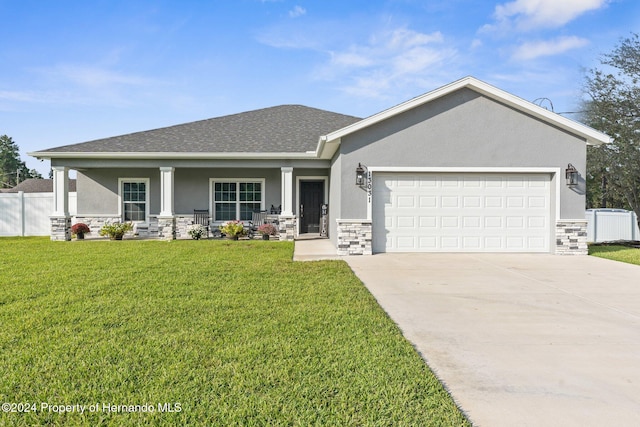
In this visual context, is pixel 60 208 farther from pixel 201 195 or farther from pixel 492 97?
pixel 492 97

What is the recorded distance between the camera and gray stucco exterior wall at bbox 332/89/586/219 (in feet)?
32.8

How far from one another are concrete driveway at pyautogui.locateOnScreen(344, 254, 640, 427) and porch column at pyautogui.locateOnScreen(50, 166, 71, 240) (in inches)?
426

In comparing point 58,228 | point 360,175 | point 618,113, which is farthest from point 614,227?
point 58,228

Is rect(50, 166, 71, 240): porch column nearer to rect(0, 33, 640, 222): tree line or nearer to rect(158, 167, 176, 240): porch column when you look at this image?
rect(158, 167, 176, 240): porch column

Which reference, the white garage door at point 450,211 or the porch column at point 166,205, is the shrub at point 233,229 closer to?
the porch column at point 166,205

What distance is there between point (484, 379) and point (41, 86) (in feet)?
60.0

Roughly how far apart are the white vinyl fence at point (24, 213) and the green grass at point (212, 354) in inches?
422

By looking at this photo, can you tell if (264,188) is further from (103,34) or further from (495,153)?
(495,153)

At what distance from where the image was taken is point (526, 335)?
4.06 meters

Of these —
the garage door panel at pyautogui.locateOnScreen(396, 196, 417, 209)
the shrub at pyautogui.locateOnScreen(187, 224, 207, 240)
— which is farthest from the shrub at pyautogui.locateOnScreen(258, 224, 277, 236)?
the garage door panel at pyautogui.locateOnScreen(396, 196, 417, 209)

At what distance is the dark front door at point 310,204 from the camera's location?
14.8m

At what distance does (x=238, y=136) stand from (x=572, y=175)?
35.8 ft

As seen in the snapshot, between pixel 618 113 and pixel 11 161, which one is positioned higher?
pixel 11 161

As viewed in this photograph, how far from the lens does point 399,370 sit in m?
3.10
